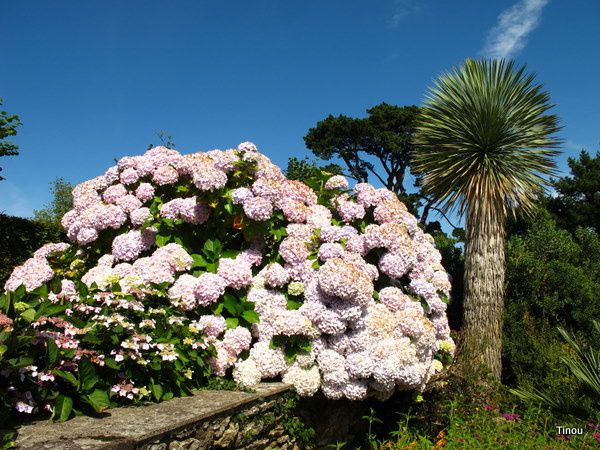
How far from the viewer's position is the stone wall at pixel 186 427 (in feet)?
8.64

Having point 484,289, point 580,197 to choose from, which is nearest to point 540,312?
point 484,289

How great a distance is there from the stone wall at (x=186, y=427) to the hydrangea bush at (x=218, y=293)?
6.1 inches

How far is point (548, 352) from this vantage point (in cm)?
834

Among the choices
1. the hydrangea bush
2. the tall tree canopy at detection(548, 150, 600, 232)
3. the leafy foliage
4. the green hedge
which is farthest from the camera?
the tall tree canopy at detection(548, 150, 600, 232)

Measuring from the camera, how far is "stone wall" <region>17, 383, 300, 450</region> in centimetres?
263

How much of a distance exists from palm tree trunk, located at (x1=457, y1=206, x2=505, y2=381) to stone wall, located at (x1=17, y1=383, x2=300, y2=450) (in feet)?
16.2

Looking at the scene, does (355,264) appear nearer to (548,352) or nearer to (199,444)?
(199,444)

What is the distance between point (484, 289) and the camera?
8.88 metres

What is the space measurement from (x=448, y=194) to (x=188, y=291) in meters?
6.91

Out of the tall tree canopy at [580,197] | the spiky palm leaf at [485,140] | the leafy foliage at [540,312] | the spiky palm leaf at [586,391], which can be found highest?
the tall tree canopy at [580,197]

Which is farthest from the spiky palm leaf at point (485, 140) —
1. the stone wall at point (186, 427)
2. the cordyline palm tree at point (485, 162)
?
the stone wall at point (186, 427)

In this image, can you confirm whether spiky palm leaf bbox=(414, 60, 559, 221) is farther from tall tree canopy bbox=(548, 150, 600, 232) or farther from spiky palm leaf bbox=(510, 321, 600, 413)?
tall tree canopy bbox=(548, 150, 600, 232)

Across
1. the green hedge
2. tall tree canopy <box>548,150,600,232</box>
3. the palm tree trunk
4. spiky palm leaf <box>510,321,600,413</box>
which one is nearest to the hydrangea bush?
spiky palm leaf <box>510,321,600,413</box>

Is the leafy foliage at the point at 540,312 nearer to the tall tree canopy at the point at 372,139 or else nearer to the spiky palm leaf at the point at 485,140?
the spiky palm leaf at the point at 485,140
